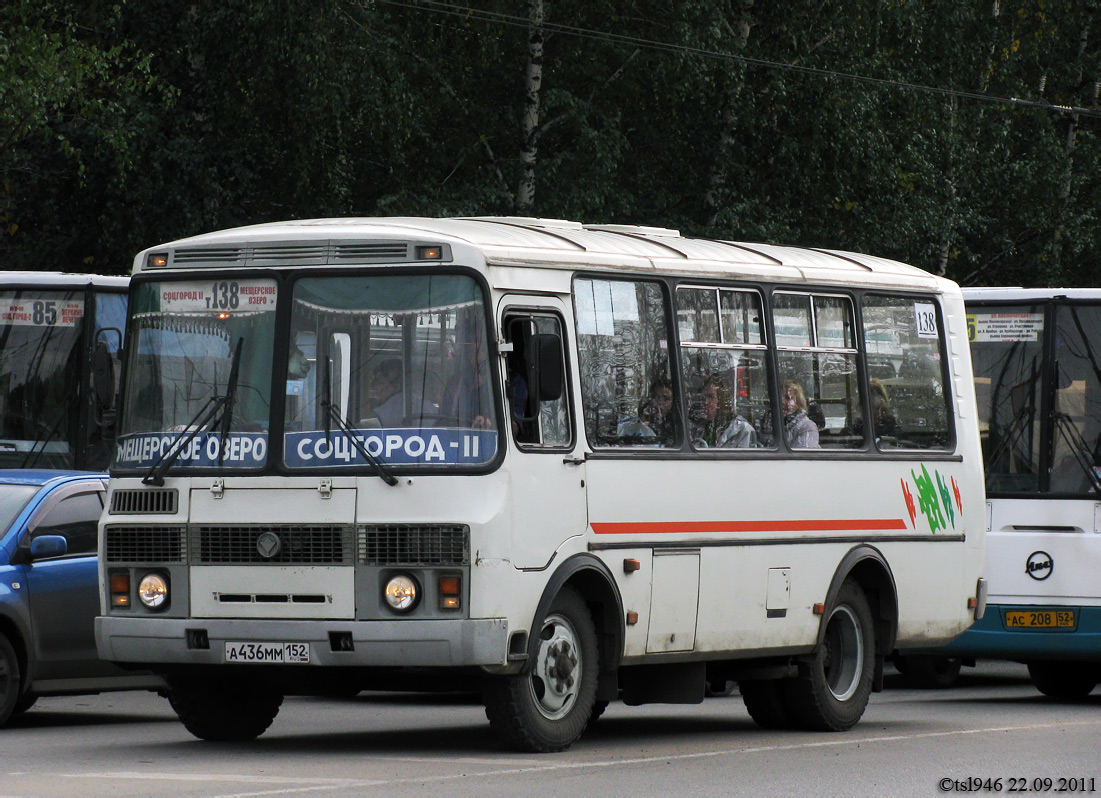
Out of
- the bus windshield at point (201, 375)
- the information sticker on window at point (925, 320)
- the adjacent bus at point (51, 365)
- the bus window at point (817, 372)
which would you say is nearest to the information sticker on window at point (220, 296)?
the bus windshield at point (201, 375)

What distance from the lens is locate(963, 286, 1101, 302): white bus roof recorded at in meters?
16.7

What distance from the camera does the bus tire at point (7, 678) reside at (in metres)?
13.5

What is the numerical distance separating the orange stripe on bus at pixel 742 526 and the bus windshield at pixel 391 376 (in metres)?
1.16

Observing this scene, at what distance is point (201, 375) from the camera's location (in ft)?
37.7

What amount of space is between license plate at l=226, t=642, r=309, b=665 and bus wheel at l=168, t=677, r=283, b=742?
3.23 ft

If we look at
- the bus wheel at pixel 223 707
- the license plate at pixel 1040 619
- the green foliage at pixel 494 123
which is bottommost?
the bus wheel at pixel 223 707

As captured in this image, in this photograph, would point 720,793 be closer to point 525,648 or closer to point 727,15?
point 525,648

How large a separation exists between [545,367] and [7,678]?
454cm

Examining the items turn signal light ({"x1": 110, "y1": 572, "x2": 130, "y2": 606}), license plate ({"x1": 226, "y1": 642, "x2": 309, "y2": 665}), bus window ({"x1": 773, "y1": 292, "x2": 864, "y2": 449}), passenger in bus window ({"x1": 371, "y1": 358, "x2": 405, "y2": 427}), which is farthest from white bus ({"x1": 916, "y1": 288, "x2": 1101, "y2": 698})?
turn signal light ({"x1": 110, "y1": 572, "x2": 130, "y2": 606})

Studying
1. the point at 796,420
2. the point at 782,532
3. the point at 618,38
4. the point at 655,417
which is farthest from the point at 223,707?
the point at 618,38

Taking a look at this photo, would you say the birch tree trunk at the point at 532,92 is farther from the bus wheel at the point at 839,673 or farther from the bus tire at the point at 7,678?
the bus tire at the point at 7,678

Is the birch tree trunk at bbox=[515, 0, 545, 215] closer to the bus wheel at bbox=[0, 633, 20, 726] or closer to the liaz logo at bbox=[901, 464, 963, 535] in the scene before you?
the liaz logo at bbox=[901, 464, 963, 535]

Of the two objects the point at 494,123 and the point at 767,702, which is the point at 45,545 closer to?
the point at 767,702

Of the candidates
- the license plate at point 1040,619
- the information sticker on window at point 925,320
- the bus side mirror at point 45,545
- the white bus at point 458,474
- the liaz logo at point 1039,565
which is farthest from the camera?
the liaz logo at point 1039,565
